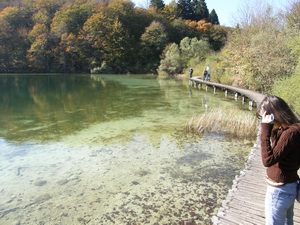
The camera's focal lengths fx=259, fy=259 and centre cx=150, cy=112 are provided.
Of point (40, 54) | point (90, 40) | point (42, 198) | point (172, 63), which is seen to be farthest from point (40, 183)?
point (40, 54)

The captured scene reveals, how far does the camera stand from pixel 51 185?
193 inches

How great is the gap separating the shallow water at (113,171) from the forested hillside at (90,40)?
39181mm

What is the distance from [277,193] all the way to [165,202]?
2620 mm

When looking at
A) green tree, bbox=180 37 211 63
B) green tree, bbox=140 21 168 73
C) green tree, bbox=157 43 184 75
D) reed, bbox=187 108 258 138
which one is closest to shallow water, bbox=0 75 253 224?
reed, bbox=187 108 258 138

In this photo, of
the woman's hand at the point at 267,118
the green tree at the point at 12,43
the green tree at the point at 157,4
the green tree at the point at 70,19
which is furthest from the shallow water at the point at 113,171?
the green tree at the point at 157,4

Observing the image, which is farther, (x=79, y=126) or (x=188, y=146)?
(x=79, y=126)

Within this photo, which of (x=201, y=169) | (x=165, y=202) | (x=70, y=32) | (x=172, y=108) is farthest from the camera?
(x=70, y=32)

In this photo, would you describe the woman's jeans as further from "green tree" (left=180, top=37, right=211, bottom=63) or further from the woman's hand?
"green tree" (left=180, top=37, right=211, bottom=63)

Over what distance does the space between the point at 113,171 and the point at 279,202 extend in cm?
404

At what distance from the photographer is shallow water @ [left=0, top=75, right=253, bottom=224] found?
4.02 meters

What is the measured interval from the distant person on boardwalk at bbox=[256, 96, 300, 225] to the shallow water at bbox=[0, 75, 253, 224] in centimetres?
203

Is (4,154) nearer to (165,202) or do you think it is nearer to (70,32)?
(165,202)

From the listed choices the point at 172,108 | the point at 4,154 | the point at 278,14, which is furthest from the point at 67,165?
the point at 278,14

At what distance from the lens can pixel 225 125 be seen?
8.57 meters
